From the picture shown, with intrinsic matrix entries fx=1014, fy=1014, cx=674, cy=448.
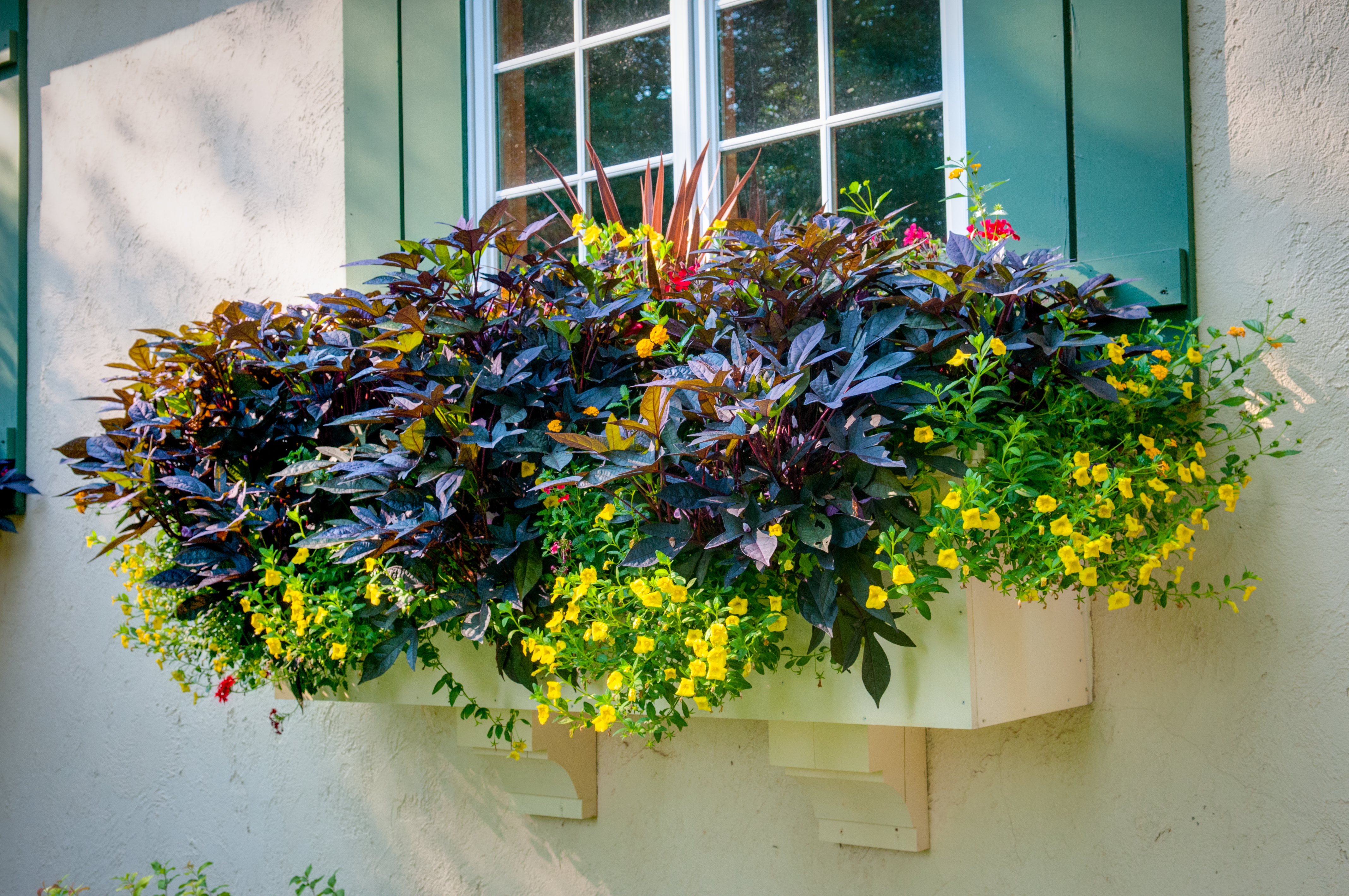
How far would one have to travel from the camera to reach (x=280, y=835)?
2.69m

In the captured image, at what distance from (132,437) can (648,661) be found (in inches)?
50.3

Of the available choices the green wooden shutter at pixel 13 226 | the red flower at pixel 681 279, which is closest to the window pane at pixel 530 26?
the red flower at pixel 681 279

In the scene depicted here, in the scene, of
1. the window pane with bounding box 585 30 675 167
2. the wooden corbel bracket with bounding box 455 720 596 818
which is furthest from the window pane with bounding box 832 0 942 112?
the wooden corbel bracket with bounding box 455 720 596 818

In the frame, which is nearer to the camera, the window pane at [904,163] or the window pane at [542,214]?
the window pane at [904,163]

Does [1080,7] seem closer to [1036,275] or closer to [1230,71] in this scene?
[1230,71]

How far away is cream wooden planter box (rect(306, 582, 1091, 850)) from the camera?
1401 millimetres

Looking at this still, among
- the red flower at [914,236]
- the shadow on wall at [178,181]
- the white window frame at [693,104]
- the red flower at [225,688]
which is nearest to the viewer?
the red flower at [914,236]

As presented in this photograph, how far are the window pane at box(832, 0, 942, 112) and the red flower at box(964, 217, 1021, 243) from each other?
44cm

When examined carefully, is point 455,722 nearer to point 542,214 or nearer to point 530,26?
point 542,214

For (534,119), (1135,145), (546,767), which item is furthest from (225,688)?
(1135,145)

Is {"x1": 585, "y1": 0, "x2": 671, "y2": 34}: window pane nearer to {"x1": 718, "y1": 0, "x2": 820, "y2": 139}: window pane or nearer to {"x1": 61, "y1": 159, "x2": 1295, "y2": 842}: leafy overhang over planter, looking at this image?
{"x1": 718, "y1": 0, "x2": 820, "y2": 139}: window pane

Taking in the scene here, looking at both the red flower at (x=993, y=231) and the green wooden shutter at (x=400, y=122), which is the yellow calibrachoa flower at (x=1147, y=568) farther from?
the green wooden shutter at (x=400, y=122)

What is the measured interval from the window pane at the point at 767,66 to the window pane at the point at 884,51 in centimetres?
6

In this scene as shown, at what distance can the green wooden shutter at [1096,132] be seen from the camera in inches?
63.5
